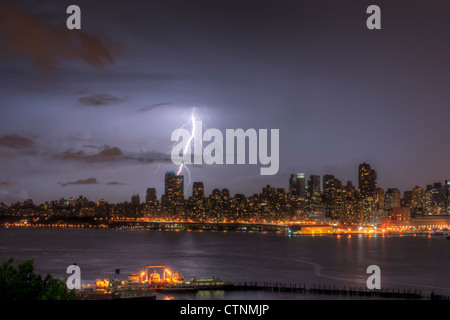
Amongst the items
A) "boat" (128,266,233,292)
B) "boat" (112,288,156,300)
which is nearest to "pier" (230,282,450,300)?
"boat" (128,266,233,292)

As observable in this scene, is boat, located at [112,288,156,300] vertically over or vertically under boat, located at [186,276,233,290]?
over

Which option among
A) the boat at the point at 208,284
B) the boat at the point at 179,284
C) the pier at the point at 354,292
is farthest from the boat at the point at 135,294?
the pier at the point at 354,292

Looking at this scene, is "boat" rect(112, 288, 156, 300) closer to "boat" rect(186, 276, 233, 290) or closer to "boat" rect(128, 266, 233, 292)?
"boat" rect(128, 266, 233, 292)

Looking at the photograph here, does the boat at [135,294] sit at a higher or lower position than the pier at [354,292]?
higher

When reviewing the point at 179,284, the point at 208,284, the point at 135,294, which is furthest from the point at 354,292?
the point at 135,294

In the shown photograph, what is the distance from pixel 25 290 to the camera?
14609 mm

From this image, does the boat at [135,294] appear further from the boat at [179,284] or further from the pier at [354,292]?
the pier at [354,292]

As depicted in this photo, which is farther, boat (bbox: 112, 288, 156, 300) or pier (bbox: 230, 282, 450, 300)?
pier (bbox: 230, 282, 450, 300)

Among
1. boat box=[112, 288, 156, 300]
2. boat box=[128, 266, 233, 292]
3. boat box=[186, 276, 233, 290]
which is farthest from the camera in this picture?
boat box=[186, 276, 233, 290]
